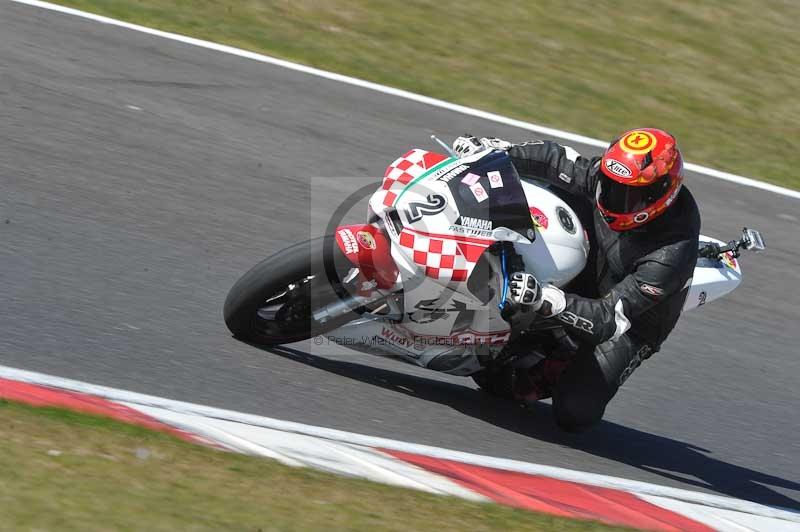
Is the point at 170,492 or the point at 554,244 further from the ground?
the point at 554,244

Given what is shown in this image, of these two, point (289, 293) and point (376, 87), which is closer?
point (289, 293)

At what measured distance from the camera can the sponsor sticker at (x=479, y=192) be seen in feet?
15.4

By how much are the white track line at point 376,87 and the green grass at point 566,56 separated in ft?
0.53

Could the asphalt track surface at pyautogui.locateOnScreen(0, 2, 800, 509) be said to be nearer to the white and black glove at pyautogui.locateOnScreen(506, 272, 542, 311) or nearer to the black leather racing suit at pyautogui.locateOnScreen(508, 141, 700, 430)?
the black leather racing suit at pyautogui.locateOnScreen(508, 141, 700, 430)

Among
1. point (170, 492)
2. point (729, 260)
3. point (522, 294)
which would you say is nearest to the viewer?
point (170, 492)

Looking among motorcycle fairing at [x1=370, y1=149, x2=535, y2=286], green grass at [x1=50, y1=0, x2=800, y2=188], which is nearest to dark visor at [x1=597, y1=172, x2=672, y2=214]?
motorcycle fairing at [x1=370, y1=149, x2=535, y2=286]

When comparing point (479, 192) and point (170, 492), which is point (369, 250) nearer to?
point (479, 192)

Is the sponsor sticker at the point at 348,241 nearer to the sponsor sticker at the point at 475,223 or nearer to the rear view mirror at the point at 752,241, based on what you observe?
the sponsor sticker at the point at 475,223

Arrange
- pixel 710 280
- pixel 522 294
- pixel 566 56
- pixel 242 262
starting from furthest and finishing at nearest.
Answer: pixel 566 56, pixel 242 262, pixel 710 280, pixel 522 294

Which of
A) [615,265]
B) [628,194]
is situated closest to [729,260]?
[615,265]

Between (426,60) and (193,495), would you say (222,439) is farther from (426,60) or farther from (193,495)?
(426,60)

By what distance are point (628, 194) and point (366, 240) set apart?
1.17 metres

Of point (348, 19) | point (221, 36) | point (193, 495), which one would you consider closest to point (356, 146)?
point (221, 36)

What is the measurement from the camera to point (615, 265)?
17.2 feet
